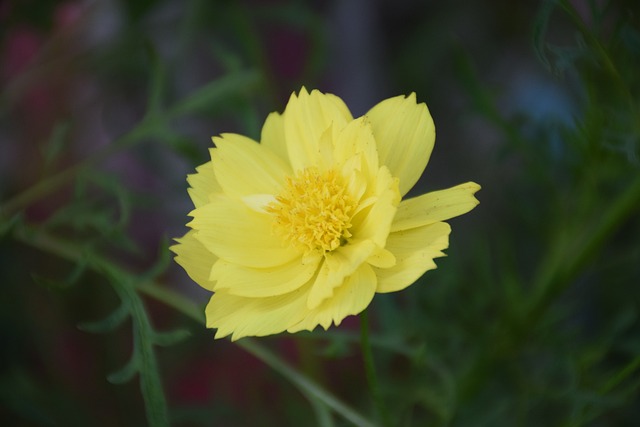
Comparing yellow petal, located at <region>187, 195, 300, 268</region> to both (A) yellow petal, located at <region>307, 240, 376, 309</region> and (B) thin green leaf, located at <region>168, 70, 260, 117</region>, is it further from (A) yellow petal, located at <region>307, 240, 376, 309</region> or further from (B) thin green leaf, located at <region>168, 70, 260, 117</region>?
(B) thin green leaf, located at <region>168, 70, 260, 117</region>

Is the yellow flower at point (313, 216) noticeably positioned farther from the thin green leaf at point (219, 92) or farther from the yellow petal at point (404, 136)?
the thin green leaf at point (219, 92)

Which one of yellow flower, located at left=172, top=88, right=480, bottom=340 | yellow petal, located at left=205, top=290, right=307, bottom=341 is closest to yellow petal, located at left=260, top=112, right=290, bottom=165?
yellow flower, located at left=172, top=88, right=480, bottom=340

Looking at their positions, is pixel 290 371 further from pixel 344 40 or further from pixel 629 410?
pixel 344 40

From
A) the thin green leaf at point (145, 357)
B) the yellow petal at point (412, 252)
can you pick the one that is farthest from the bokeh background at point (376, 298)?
the yellow petal at point (412, 252)

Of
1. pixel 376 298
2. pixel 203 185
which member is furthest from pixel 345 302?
pixel 376 298

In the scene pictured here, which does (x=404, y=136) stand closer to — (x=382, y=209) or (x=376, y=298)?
(x=382, y=209)
